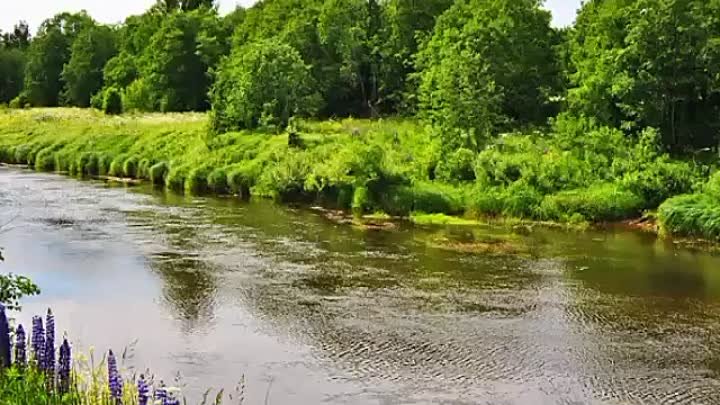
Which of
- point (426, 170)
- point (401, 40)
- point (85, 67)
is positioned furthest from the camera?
point (85, 67)

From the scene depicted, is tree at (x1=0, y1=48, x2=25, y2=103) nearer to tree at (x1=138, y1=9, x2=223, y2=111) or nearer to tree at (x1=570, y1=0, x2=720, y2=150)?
tree at (x1=138, y1=9, x2=223, y2=111)

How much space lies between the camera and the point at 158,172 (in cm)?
4488

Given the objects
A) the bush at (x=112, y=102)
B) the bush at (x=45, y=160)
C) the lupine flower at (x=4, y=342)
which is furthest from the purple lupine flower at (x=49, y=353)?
the bush at (x=112, y=102)

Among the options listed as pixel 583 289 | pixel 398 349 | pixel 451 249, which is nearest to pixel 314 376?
pixel 398 349

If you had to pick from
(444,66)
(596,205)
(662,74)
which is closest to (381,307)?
(596,205)

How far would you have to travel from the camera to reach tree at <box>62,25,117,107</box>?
80938 millimetres

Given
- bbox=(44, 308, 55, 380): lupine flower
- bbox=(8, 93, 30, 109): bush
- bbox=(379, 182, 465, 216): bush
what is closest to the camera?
bbox=(44, 308, 55, 380): lupine flower

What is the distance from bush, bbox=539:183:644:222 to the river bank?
37 mm

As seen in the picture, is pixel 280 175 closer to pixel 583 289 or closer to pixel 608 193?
pixel 608 193

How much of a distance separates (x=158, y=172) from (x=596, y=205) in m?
23.0

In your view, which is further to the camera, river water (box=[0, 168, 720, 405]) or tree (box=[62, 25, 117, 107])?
tree (box=[62, 25, 117, 107])

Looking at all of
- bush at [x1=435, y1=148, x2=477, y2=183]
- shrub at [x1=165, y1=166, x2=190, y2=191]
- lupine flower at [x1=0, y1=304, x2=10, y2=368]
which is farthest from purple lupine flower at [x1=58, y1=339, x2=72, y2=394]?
shrub at [x1=165, y1=166, x2=190, y2=191]

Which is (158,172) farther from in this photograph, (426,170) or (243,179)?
(426,170)

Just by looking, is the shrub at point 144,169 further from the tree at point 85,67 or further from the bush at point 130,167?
the tree at point 85,67
